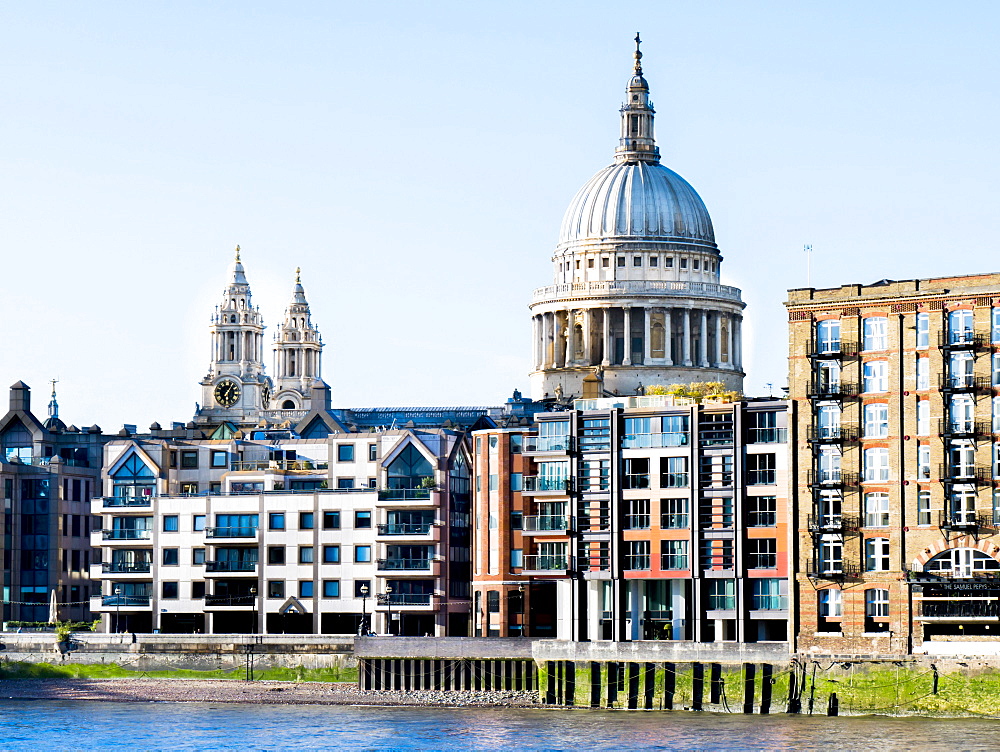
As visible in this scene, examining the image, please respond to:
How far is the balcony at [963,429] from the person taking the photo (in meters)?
143

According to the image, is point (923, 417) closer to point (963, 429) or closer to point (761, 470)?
point (963, 429)

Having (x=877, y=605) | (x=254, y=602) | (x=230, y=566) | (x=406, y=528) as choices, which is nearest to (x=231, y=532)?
(x=230, y=566)

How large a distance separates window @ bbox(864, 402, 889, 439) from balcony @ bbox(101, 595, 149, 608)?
62.5 meters

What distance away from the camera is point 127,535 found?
618ft

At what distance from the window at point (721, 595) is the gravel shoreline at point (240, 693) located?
1278cm

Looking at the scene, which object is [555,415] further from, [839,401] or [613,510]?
[839,401]

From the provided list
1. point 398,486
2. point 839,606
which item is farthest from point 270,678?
point 839,606

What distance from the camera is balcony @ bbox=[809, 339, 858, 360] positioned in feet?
482

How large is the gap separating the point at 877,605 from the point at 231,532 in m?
55.7

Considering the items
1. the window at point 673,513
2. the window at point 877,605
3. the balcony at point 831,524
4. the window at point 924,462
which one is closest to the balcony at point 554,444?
the window at point 673,513

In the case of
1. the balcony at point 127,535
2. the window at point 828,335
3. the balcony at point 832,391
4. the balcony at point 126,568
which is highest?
the window at point 828,335

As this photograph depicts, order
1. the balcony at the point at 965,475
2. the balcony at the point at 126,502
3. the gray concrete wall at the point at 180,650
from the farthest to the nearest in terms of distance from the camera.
A: 1. the balcony at the point at 126,502
2. the gray concrete wall at the point at 180,650
3. the balcony at the point at 965,475

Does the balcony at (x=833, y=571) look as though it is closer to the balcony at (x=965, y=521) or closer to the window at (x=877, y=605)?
the window at (x=877, y=605)

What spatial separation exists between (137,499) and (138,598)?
7.60 meters
